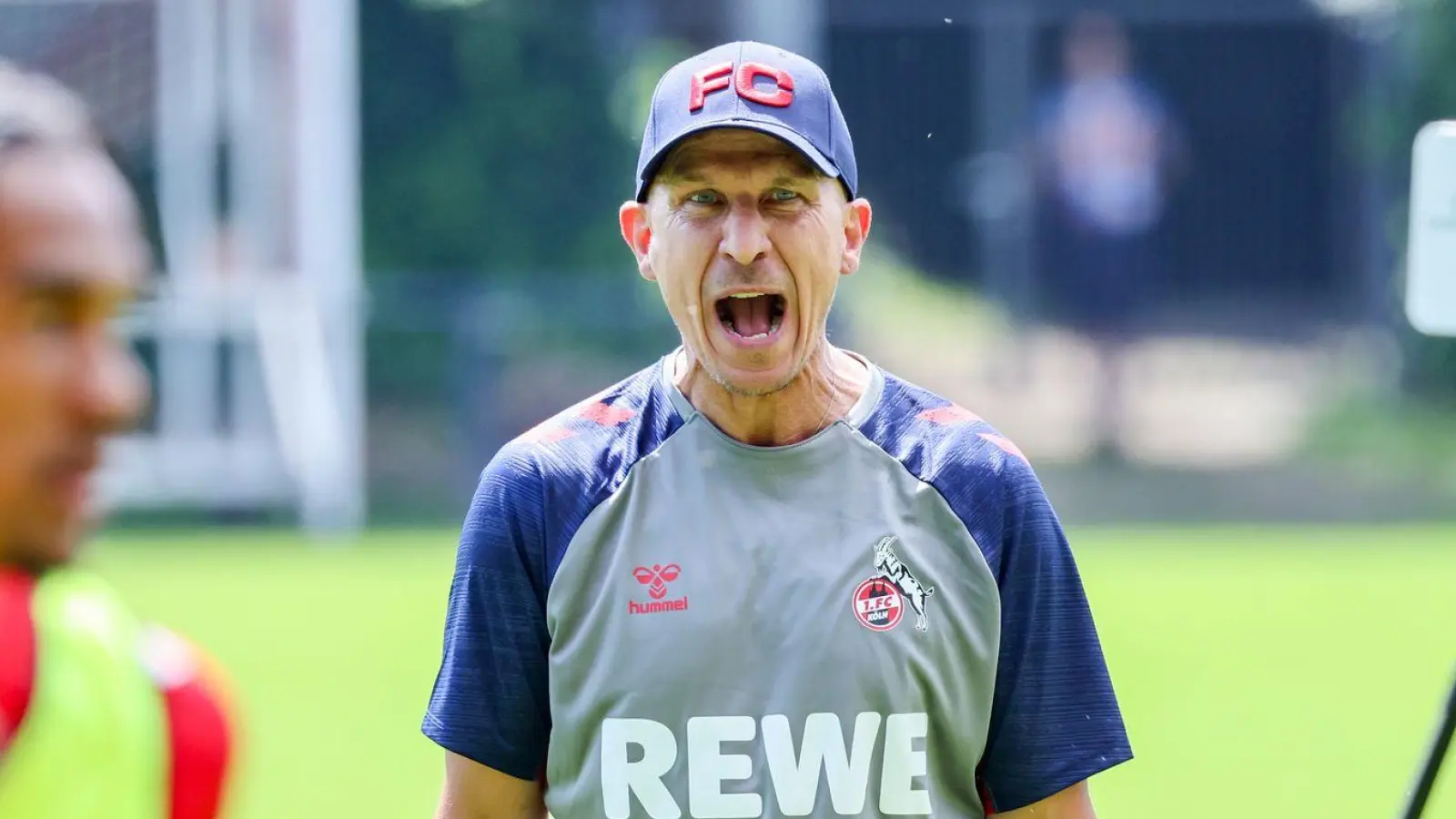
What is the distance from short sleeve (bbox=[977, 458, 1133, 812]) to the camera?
3211 millimetres

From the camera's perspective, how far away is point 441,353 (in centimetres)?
1416

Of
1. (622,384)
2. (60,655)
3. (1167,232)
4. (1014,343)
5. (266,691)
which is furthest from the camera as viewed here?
(1167,232)

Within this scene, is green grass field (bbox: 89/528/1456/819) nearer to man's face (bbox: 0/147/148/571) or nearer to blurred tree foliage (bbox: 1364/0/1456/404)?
blurred tree foliage (bbox: 1364/0/1456/404)

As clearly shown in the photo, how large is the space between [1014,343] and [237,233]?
5357 mm

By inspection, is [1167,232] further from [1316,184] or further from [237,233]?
[237,233]

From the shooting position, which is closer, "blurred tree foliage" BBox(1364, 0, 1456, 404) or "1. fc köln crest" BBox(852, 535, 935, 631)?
"1. fc köln crest" BBox(852, 535, 935, 631)

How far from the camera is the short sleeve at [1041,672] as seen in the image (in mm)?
3211

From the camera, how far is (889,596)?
3.15 m

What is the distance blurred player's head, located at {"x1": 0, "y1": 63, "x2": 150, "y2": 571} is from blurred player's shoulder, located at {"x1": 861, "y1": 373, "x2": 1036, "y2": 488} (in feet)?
5.99

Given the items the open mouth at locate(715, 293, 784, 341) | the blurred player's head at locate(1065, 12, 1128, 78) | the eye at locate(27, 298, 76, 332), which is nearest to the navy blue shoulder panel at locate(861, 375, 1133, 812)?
the open mouth at locate(715, 293, 784, 341)

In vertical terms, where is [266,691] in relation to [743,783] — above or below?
below

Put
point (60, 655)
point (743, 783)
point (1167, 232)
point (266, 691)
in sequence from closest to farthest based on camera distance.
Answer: point (60, 655)
point (743, 783)
point (266, 691)
point (1167, 232)

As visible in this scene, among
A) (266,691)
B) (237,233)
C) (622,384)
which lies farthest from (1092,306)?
(622,384)

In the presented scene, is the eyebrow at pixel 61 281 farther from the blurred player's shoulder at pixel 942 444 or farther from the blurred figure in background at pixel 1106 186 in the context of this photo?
the blurred figure in background at pixel 1106 186
